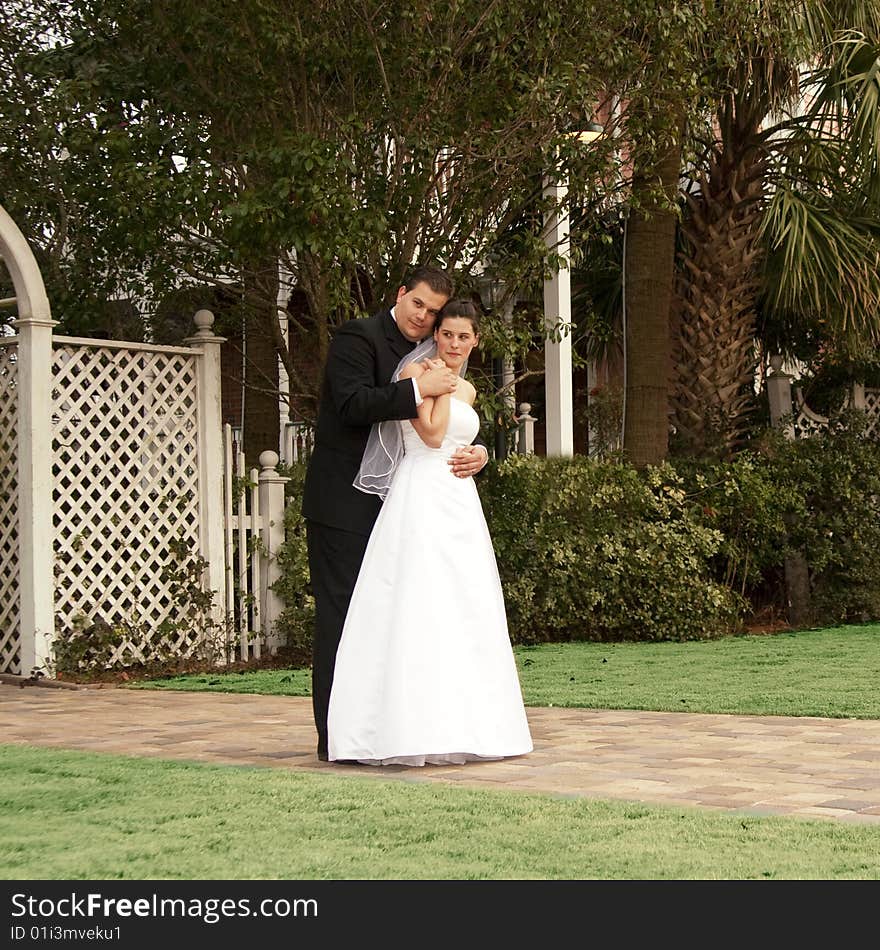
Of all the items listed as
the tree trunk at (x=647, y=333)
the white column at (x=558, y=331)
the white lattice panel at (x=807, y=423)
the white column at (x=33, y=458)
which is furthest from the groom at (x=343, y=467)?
the white lattice panel at (x=807, y=423)

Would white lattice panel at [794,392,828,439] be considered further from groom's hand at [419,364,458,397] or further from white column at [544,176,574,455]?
groom's hand at [419,364,458,397]

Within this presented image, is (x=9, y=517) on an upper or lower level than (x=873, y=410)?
lower

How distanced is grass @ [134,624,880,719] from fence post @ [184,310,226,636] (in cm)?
79

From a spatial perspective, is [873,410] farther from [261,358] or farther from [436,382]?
[436,382]

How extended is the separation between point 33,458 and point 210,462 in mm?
1411

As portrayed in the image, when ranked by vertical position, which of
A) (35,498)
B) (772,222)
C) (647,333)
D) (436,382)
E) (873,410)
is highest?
(772,222)

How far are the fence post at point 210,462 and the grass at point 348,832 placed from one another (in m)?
4.08

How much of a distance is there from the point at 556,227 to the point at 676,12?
196 centimetres

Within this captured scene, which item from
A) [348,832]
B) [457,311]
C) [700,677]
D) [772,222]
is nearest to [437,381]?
[457,311]

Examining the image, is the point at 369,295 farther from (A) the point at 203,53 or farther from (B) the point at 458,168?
(A) the point at 203,53

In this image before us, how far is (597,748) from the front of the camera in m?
5.91

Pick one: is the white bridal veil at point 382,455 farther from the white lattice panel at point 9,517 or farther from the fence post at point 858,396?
the fence post at point 858,396

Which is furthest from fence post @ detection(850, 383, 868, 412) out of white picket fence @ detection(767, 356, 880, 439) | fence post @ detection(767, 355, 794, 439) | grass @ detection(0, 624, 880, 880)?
grass @ detection(0, 624, 880, 880)

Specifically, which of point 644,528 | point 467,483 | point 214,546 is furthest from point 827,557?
point 467,483
